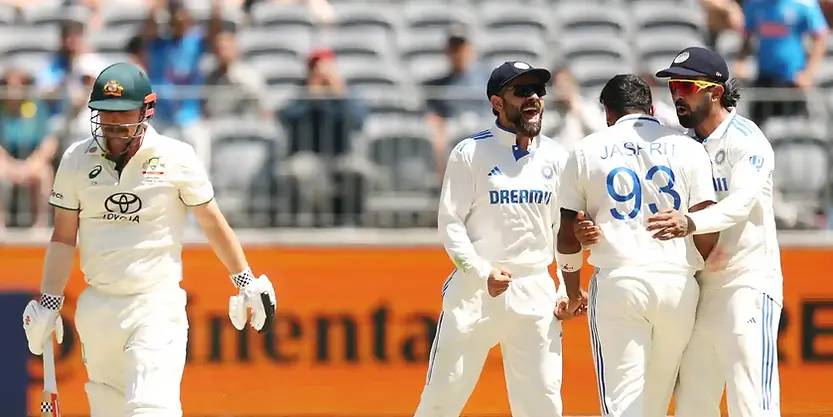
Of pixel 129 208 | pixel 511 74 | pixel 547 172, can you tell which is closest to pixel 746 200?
pixel 547 172

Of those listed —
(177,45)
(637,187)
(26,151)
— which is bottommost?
(637,187)

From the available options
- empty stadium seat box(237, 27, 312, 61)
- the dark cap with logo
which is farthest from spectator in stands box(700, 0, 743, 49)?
the dark cap with logo

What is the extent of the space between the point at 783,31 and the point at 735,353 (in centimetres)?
592

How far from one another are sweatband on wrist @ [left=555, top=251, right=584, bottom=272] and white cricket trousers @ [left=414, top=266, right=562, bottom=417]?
0.21m

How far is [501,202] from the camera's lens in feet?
24.9

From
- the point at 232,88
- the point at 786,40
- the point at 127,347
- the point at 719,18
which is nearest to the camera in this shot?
the point at 127,347

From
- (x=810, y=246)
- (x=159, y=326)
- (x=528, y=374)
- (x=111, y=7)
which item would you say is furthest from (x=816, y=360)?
(x=111, y=7)

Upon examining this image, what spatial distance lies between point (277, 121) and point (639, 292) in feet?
16.6

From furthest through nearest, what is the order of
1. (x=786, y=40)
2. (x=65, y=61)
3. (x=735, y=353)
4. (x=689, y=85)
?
(x=65, y=61)
(x=786, y=40)
(x=689, y=85)
(x=735, y=353)

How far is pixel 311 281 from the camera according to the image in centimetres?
1121

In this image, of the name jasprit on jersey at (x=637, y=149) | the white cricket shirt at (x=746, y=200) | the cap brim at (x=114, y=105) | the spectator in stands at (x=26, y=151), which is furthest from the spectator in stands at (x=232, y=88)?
the white cricket shirt at (x=746, y=200)

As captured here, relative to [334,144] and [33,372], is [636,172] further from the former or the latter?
[33,372]

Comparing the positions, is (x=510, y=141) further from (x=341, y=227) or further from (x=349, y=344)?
(x=349, y=344)

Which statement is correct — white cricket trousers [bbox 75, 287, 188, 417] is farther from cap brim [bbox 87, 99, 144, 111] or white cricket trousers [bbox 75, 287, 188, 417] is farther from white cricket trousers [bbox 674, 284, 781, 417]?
white cricket trousers [bbox 674, 284, 781, 417]
